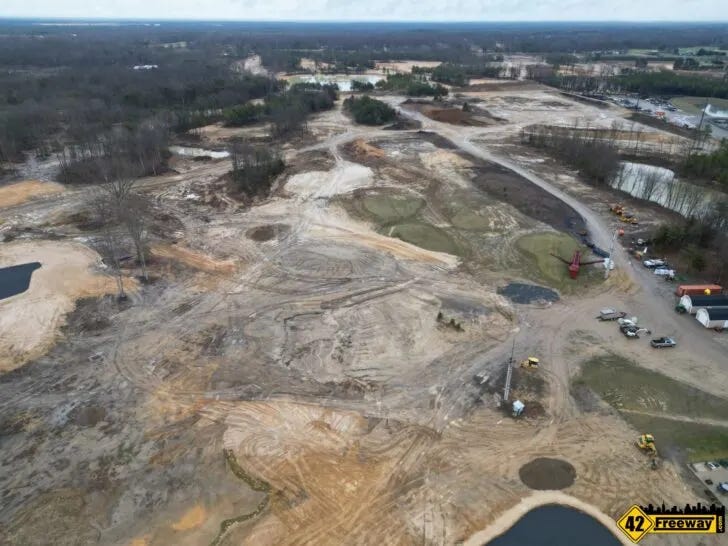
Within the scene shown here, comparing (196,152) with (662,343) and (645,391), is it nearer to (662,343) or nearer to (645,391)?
(662,343)

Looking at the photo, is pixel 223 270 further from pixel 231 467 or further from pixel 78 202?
pixel 78 202

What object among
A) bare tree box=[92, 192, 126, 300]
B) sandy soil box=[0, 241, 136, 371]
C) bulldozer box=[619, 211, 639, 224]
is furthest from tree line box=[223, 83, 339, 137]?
bulldozer box=[619, 211, 639, 224]

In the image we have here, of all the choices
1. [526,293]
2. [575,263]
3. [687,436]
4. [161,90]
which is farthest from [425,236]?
[161,90]

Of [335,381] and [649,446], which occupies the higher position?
[649,446]

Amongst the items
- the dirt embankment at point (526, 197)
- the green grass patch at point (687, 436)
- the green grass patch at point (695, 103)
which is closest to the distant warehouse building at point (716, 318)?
the green grass patch at point (687, 436)

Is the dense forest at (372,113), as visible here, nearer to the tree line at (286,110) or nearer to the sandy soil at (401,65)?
the tree line at (286,110)
